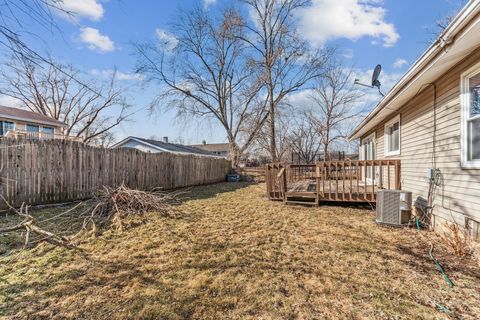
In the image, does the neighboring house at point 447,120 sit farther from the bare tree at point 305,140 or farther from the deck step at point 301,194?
the bare tree at point 305,140

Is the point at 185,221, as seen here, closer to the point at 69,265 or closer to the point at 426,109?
the point at 69,265

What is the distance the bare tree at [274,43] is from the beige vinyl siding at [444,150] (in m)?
10.7

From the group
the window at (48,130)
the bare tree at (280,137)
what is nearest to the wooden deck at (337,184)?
the bare tree at (280,137)

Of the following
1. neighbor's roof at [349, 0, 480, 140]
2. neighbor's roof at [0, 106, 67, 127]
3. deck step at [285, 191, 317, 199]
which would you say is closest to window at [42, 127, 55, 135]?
neighbor's roof at [0, 106, 67, 127]

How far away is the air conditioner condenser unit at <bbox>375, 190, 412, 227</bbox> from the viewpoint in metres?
4.51

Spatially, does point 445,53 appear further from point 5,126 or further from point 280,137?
point 5,126

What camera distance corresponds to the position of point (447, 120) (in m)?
3.79

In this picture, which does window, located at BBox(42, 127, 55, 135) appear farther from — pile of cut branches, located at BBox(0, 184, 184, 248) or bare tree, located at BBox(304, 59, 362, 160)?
bare tree, located at BBox(304, 59, 362, 160)

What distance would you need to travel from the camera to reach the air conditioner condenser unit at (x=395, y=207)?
451 centimetres

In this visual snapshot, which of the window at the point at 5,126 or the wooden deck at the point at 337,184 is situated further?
the window at the point at 5,126

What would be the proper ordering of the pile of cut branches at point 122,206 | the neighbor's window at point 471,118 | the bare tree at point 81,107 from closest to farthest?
the neighbor's window at point 471,118, the pile of cut branches at point 122,206, the bare tree at point 81,107

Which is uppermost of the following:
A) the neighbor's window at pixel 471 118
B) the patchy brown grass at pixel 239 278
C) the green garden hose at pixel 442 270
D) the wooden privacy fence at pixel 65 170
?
the neighbor's window at pixel 471 118

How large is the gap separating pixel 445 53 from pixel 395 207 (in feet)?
9.24

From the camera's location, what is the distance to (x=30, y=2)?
178cm
